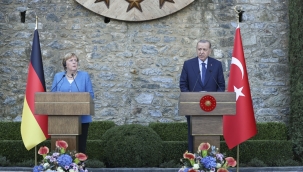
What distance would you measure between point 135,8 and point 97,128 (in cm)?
189

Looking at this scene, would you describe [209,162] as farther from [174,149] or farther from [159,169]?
[174,149]

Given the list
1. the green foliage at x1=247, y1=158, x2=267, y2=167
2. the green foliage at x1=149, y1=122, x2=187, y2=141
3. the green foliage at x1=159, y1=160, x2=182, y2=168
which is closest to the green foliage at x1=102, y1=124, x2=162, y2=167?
the green foliage at x1=159, y1=160, x2=182, y2=168

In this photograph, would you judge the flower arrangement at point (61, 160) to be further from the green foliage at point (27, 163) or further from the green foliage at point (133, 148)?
the green foliage at point (27, 163)

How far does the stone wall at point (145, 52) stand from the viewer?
8.30 meters

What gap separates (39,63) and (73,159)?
2.05 meters

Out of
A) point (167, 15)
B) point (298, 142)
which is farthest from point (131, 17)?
point (298, 142)

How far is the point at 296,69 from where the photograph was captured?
26.4ft

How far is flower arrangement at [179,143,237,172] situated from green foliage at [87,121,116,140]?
2848mm

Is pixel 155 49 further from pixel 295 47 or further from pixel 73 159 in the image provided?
pixel 73 159

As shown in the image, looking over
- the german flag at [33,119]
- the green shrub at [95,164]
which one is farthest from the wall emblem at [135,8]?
the green shrub at [95,164]

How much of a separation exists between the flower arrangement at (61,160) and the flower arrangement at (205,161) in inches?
39.1

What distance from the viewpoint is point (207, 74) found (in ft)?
19.6

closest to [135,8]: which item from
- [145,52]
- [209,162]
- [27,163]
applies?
[145,52]

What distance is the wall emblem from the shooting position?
8.27 metres
